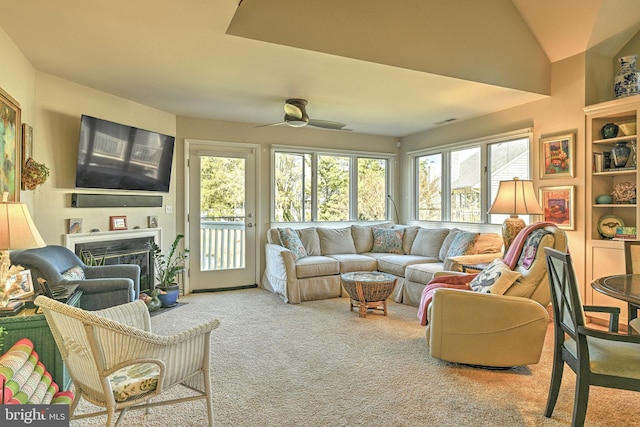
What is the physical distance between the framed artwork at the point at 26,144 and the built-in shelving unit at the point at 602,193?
533cm

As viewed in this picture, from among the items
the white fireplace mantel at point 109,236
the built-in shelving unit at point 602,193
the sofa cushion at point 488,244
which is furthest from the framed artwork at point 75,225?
the built-in shelving unit at point 602,193

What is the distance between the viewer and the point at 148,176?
14.4ft

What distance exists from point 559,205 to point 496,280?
6.21ft

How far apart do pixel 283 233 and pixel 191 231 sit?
4.27 feet

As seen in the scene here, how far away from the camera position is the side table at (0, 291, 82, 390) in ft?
6.04

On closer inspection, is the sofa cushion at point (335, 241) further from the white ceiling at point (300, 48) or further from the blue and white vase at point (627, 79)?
the blue and white vase at point (627, 79)

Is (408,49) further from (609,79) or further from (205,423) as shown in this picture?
(205,423)

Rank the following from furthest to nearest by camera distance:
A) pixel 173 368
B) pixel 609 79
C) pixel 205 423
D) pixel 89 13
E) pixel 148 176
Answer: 1. pixel 148 176
2. pixel 609 79
3. pixel 89 13
4. pixel 205 423
5. pixel 173 368

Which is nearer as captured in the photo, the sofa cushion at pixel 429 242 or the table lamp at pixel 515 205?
the table lamp at pixel 515 205

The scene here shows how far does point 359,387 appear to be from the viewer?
2.37m

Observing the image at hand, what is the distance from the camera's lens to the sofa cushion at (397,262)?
4.66 m

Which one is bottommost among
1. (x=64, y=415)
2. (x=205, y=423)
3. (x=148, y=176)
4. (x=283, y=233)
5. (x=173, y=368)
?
(x=205, y=423)

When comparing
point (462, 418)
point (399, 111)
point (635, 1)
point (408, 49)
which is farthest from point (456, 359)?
point (635, 1)

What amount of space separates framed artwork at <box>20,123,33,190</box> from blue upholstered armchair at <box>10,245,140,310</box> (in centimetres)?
65
